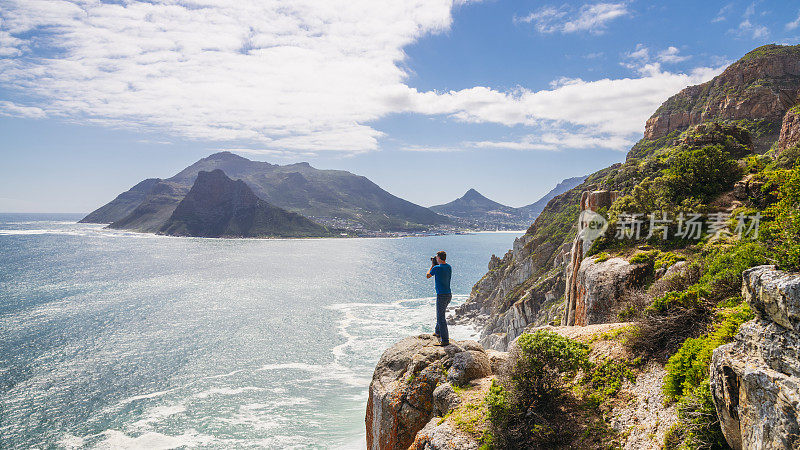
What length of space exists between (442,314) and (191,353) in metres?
56.8

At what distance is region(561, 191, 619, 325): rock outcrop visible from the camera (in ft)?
78.3

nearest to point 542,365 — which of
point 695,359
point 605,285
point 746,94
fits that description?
point 695,359

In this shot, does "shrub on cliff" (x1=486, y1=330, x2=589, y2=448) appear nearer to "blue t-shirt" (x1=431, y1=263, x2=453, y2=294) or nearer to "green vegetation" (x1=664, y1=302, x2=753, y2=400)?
"green vegetation" (x1=664, y1=302, x2=753, y2=400)

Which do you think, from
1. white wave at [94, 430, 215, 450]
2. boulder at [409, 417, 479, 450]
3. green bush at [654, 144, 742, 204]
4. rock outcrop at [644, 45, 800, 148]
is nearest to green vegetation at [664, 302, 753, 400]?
boulder at [409, 417, 479, 450]

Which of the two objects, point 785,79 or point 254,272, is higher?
point 785,79

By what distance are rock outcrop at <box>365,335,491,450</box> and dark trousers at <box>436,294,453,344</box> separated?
493mm

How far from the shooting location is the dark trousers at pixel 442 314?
48.5ft

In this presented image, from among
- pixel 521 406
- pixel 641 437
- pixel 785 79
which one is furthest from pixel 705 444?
pixel 785 79

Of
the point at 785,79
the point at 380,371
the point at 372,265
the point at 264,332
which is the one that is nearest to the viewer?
the point at 380,371

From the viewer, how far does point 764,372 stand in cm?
621

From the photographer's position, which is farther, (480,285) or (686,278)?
(480,285)

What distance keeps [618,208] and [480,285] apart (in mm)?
61002

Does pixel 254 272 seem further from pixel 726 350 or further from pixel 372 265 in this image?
pixel 726 350

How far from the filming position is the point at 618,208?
90.4ft
